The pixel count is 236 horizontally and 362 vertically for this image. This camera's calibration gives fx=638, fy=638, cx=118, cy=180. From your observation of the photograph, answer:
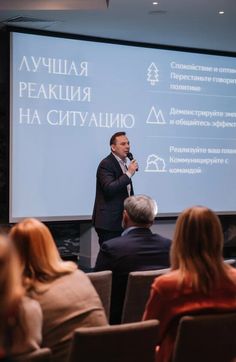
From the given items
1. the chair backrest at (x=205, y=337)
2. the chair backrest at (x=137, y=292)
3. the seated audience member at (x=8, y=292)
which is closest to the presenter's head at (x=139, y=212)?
the chair backrest at (x=137, y=292)

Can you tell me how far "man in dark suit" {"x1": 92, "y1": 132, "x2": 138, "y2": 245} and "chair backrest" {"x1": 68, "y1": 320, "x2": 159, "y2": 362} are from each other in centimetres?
339

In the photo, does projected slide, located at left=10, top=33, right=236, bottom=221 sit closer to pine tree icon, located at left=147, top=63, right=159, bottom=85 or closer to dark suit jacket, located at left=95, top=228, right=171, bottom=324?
pine tree icon, located at left=147, top=63, right=159, bottom=85

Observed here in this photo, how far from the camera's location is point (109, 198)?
5.69 meters

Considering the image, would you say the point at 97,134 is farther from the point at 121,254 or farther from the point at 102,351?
the point at 102,351

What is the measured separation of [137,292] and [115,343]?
0.90 m

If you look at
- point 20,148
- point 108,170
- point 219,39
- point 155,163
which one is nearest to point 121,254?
point 108,170

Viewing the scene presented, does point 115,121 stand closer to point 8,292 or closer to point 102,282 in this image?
point 102,282

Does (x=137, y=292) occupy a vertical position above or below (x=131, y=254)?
below

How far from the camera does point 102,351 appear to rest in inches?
83.6

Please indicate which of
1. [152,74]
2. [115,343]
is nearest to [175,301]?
[115,343]

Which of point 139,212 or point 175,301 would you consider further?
point 139,212

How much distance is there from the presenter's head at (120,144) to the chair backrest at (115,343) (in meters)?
3.48

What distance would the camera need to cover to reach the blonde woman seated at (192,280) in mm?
2389

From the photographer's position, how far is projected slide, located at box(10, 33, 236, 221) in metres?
6.22
